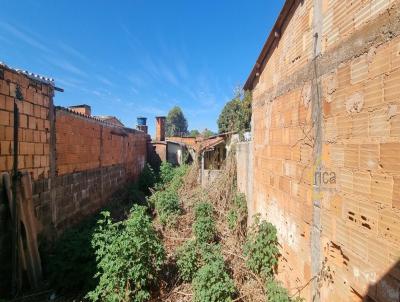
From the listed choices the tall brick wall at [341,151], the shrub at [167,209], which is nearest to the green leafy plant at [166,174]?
Result: the shrub at [167,209]

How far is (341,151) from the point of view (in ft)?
8.18

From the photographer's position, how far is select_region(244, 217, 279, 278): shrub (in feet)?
14.1

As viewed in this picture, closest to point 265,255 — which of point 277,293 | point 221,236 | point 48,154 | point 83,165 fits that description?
point 277,293

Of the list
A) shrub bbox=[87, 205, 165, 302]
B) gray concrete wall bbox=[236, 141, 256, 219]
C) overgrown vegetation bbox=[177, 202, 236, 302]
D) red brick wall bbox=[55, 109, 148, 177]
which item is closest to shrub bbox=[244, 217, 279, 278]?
overgrown vegetation bbox=[177, 202, 236, 302]

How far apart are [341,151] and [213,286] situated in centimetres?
257

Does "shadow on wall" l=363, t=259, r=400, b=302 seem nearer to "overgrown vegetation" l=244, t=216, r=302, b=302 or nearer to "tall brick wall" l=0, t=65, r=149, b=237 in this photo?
"overgrown vegetation" l=244, t=216, r=302, b=302

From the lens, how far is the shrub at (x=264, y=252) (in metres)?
4.30

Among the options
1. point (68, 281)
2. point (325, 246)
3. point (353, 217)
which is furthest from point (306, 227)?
point (68, 281)

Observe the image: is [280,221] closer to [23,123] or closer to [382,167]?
[382,167]

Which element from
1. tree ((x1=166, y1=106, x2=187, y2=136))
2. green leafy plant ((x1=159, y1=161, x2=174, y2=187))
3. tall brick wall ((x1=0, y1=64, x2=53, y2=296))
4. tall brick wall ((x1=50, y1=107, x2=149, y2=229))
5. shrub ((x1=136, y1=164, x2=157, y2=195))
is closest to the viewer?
tall brick wall ((x1=0, y1=64, x2=53, y2=296))

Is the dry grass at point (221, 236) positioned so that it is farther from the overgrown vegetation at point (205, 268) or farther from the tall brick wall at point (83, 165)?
the tall brick wall at point (83, 165)

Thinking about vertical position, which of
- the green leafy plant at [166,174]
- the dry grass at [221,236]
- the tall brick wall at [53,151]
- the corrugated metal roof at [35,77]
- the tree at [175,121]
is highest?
the tree at [175,121]

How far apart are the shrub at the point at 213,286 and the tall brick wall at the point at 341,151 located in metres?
0.86

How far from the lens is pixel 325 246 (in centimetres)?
276
